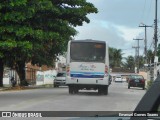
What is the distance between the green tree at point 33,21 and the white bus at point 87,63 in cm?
249

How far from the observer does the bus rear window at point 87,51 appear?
29.3 meters

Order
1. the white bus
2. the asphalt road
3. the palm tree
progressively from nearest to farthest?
the asphalt road, the white bus, the palm tree

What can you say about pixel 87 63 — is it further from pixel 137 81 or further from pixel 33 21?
pixel 137 81

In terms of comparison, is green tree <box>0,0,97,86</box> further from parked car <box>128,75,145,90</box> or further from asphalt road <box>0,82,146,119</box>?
parked car <box>128,75,145,90</box>

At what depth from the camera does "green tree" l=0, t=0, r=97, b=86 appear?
27.9 metres

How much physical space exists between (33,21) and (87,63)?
190 inches

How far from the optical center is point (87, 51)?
29.3m

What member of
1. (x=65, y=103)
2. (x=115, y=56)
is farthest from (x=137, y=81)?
(x=115, y=56)

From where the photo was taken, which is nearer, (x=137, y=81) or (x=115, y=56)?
(x=137, y=81)

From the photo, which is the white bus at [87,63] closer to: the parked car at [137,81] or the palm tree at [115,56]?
the parked car at [137,81]

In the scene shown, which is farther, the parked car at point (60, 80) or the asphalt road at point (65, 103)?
the parked car at point (60, 80)

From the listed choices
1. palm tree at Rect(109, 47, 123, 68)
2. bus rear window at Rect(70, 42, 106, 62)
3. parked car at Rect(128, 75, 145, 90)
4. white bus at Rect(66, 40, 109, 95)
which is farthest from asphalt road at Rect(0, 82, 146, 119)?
palm tree at Rect(109, 47, 123, 68)

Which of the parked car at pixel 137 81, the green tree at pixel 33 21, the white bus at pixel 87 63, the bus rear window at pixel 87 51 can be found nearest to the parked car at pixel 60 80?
the parked car at pixel 137 81

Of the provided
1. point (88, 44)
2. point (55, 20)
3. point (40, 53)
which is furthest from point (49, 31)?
point (40, 53)
